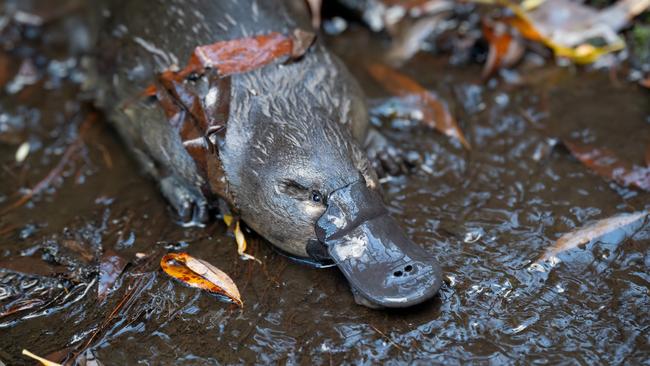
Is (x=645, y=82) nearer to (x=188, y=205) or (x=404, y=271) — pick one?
(x=404, y=271)

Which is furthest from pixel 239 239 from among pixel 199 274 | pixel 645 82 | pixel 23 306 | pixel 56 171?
pixel 645 82

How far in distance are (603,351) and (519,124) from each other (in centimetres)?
159

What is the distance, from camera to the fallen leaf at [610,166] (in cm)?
311

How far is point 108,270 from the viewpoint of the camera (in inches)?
110

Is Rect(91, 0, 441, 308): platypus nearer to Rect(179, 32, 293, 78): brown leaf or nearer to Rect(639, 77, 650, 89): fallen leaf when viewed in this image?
Rect(179, 32, 293, 78): brown leaf

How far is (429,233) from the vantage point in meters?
2.91

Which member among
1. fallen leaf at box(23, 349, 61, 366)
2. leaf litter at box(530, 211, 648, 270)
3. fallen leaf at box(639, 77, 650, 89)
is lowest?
fallen leaf at box(23, 349, 61, 366)

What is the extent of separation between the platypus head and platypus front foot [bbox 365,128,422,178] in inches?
8.4

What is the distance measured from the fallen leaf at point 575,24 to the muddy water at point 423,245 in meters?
0.18

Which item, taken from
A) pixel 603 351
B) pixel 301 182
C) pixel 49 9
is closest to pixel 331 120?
pixel 301 182

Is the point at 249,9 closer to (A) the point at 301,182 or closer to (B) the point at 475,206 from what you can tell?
(A) the point at 301,182

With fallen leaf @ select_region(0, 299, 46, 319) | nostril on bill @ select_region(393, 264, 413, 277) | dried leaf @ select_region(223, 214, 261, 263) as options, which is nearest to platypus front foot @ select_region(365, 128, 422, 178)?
dried leaf @ select_region(223, 214, 261, 263)

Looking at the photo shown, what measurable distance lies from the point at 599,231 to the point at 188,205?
1696 millimetres

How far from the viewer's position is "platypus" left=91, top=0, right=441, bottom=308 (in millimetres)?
2496
